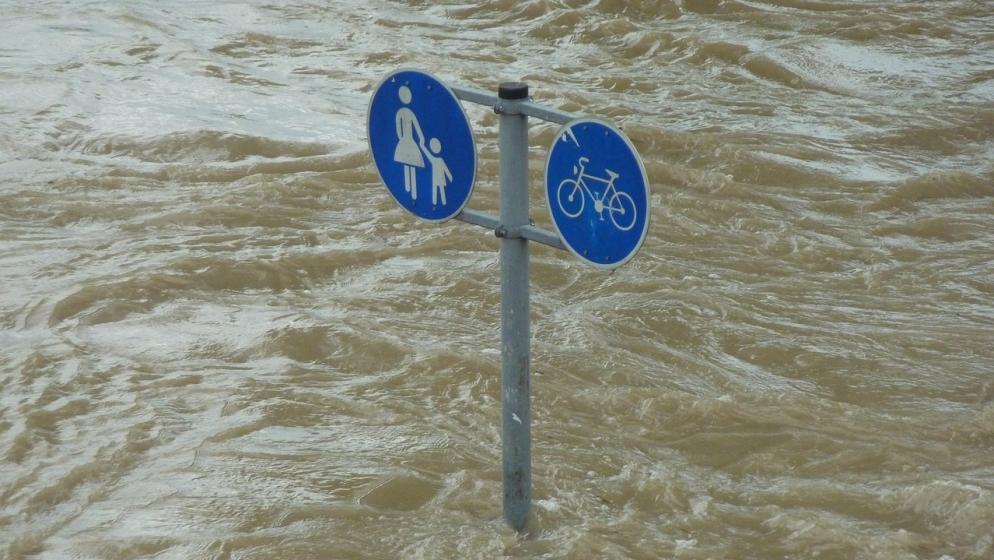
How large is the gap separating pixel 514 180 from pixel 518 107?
181 mm

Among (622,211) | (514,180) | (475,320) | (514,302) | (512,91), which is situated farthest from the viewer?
(475,320)

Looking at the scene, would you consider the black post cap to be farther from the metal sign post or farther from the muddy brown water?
the muddy brown water

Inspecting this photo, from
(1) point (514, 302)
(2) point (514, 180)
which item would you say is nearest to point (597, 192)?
(2) point (514, 180)

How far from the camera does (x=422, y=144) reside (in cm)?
295

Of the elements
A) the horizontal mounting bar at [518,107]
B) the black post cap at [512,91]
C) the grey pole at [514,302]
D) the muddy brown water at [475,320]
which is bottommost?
the muddy brown water at [475,320]

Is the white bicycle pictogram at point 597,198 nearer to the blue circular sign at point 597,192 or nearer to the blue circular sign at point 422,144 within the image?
the blue circular sign at point 597,192

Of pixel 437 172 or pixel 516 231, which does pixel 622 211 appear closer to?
pixel 516 231

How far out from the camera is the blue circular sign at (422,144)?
2.87 m

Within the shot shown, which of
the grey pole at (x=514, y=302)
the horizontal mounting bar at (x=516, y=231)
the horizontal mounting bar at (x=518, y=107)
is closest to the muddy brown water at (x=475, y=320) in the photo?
the grey pole at (x=514, y=302)

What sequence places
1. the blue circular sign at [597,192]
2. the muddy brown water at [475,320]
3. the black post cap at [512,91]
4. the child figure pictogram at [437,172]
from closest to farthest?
the blue circular sign at [597,192]
the black post cap at [512,91]
the child figure pictogram at [437,172]
the muddy brown water at [475,320]

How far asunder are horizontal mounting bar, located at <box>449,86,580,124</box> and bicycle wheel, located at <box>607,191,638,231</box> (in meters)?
0.19

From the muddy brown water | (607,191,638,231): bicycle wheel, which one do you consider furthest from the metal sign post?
the muddy brown water

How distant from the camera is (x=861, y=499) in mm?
3697

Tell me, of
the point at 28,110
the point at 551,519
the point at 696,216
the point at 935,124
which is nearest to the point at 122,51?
the point at 28,110
